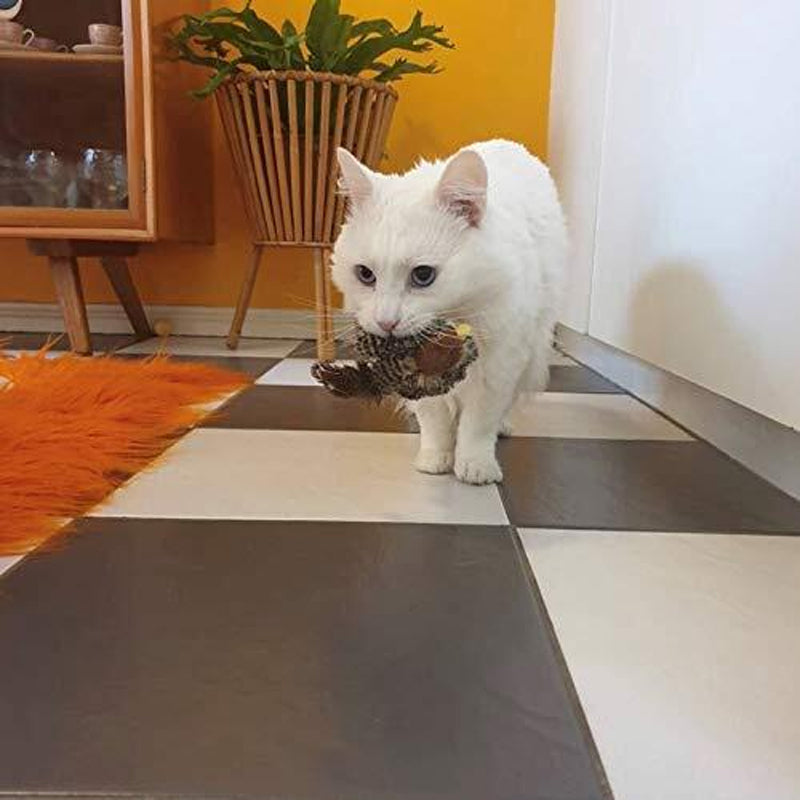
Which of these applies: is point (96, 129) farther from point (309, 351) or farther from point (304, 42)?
point (309, 351)

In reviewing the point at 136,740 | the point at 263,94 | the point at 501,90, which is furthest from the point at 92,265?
the point at 136,740

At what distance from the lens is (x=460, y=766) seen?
1.38 ft

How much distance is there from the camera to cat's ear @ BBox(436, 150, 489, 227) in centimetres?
84

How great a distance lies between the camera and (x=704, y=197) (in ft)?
3.38

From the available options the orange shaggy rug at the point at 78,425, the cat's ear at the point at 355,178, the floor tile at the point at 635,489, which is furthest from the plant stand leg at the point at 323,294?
the cat's ear at the point at 355,178

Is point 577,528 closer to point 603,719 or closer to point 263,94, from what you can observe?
point 603,719

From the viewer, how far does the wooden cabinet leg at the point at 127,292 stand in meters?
2.09

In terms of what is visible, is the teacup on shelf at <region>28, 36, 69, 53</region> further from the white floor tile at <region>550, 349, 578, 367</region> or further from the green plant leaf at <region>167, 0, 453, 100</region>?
the white floor tile at <region>550, 349, 578, 367</region>

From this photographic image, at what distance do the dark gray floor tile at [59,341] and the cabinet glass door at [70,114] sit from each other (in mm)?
329

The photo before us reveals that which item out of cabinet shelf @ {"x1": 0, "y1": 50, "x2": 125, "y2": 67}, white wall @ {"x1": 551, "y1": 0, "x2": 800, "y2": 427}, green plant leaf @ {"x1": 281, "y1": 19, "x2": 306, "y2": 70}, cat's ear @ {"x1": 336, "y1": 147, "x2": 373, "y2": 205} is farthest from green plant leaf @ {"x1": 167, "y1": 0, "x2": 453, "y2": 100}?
cat's ear @ {"x1": 336, "y1": 147, "x2": 373, "y2": 205}

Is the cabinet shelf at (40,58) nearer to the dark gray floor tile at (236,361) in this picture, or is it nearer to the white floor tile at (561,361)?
the dark gray floor tile at (236,361)

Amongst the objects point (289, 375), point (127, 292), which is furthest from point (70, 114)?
→ point (289, 375)

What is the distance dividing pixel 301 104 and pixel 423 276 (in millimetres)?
1080

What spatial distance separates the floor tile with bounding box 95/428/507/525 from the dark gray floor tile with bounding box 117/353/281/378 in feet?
1.82
